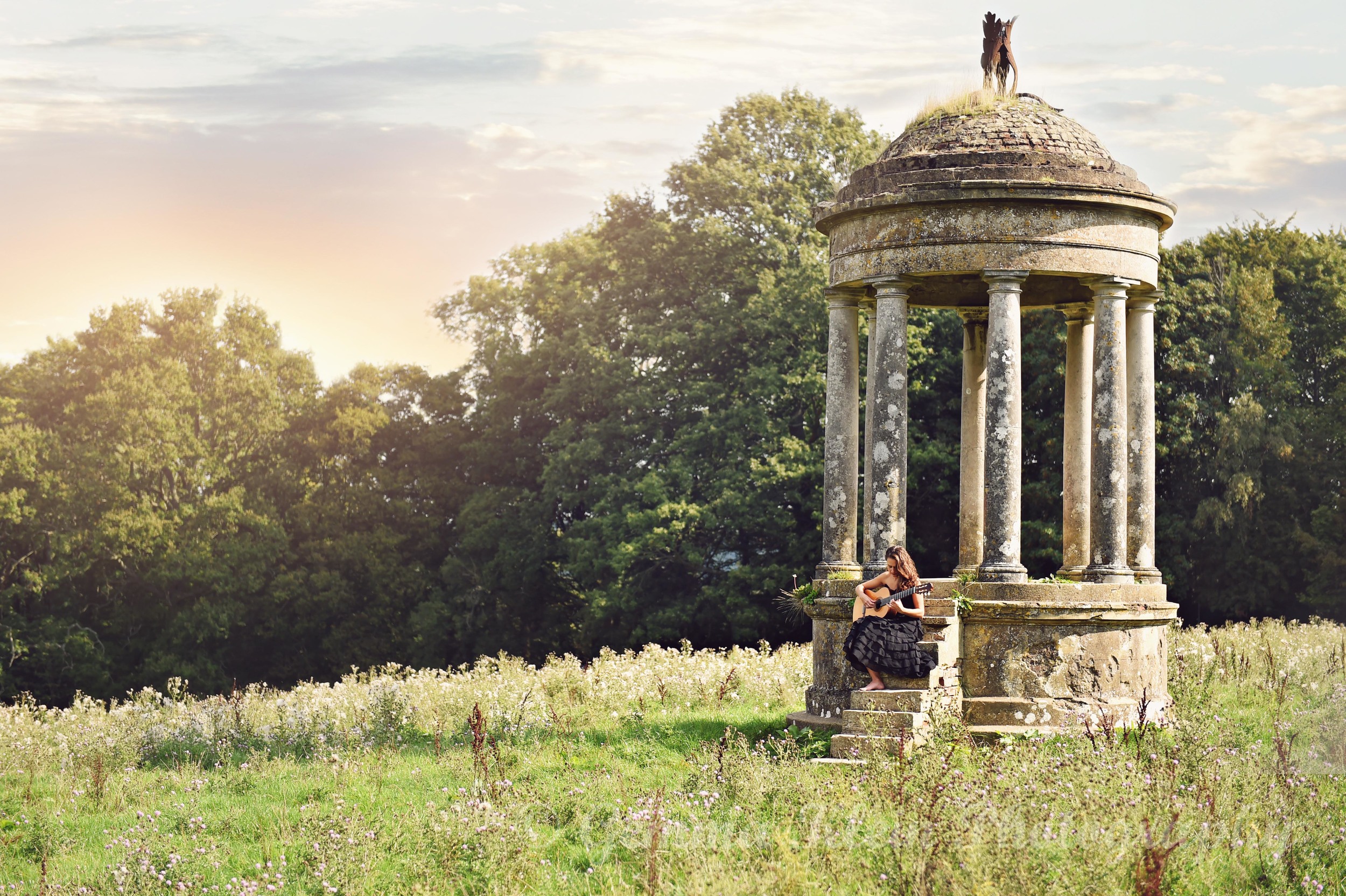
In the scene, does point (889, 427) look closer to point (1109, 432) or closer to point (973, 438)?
point (1109, 432)

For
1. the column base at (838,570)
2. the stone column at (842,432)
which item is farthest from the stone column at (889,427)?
the stone column at (842,432)

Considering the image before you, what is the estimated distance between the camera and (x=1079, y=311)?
18.1m

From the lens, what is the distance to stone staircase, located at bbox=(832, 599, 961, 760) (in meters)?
12.9

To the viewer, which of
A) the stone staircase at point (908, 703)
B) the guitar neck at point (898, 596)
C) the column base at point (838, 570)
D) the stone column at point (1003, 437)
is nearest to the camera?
the stone staircase at point (908, 703)

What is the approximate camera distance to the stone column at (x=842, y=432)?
16922 millimetres

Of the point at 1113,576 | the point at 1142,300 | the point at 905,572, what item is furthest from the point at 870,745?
the point at 1142,300

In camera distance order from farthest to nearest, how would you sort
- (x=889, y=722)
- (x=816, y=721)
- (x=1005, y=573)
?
(x=816, y=721), (x=1005, y=573), (x=889, y=722)

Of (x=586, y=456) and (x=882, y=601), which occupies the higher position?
(x=586, y=456)

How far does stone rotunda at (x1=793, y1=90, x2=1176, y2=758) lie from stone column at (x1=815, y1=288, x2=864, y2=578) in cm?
2

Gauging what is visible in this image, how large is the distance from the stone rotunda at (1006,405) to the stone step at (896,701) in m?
0.14

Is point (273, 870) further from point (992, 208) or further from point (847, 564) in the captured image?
point (992, 208)

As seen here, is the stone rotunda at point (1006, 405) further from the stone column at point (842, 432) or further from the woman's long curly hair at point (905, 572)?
the woman's long curly hair at point (905, 572)

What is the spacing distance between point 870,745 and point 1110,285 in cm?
667

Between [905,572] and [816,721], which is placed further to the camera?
[816,721]
